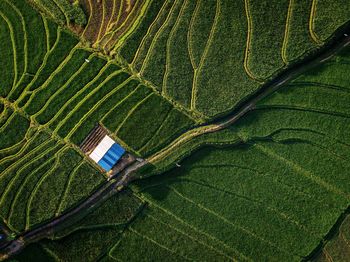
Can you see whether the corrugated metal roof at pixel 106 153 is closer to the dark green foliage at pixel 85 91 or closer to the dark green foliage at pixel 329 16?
the dark green foliage at pixel 85 91

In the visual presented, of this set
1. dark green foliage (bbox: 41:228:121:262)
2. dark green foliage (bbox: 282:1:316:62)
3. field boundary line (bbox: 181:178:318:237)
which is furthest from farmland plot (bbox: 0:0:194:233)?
dark green foliage (bbox: 282:1:316:62)

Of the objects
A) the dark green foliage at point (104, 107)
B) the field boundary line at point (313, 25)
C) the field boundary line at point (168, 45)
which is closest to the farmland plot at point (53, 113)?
the dark green foliage at point (104, 107)

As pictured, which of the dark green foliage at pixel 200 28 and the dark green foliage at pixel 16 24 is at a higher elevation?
the dark green foliage at pixel 16 24

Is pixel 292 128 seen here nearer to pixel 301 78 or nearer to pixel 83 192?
pixel 301 78

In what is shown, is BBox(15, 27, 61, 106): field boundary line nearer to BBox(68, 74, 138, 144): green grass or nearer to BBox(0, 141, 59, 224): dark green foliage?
BBox(0, 141, 59, 224): dark green foliage

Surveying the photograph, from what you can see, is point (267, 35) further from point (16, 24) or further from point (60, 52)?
point (16, 24)
